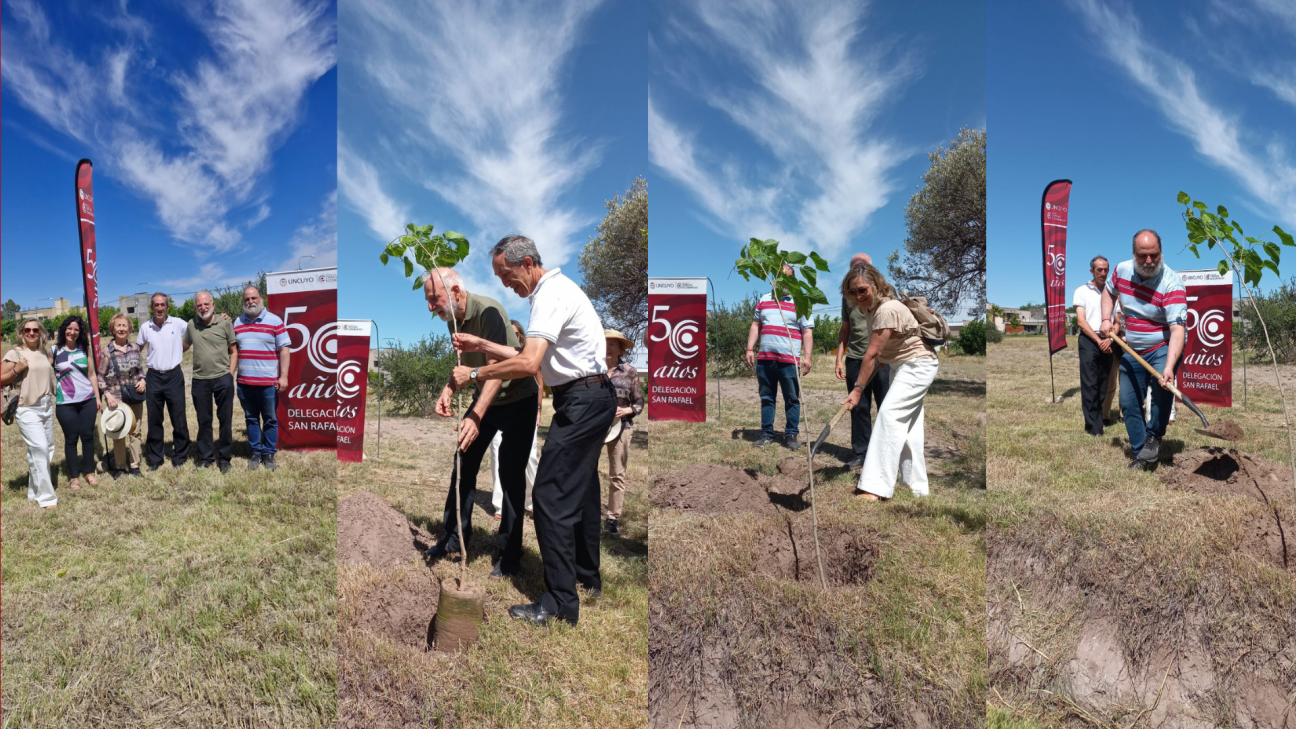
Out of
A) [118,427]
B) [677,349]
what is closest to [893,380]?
[677,349]

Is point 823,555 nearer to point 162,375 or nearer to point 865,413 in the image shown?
point 865,413

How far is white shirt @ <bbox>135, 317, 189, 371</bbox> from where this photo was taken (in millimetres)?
6441

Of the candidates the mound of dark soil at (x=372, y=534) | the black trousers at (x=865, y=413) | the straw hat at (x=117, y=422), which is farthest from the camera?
the straw hat at (x=117, y=422)

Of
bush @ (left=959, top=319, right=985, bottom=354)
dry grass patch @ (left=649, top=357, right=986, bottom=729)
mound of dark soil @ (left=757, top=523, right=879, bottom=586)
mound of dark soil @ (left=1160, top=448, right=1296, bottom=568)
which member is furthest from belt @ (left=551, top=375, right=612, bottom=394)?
mound of dark soil @ (left=1160, top=448, right=1296, bottom=568)

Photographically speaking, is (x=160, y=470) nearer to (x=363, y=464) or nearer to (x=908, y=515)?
(x=363, y=464)

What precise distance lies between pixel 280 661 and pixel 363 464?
3794 mm

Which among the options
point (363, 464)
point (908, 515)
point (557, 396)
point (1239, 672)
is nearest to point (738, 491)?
point (908, 515)

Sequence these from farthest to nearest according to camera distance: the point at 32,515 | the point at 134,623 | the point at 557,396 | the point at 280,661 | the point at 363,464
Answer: the point at 363,464 < the point at 32,515 < the point at 134,623 < the point at 557,396 < the point at 280,661

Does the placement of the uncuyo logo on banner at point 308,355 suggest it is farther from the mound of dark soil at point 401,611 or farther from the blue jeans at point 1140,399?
the blue jeans at point 1140,399

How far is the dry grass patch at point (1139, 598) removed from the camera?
282 cm

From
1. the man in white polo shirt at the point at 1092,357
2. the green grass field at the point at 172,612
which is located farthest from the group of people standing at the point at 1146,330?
the green grass field at the point at 172,612

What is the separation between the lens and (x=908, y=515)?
12.3 feet

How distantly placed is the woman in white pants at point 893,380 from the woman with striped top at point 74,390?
6.57 m

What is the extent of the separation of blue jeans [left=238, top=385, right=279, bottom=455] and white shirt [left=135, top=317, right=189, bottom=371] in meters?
0.71
